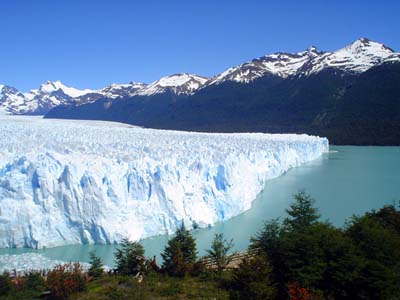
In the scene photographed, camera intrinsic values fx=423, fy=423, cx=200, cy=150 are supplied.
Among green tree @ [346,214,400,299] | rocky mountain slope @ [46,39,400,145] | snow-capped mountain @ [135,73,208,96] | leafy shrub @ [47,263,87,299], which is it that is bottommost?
leafy shrub @ [47,263,87,299]

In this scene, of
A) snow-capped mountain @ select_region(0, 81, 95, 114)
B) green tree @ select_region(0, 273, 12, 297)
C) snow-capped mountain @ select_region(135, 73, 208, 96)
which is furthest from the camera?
snow-capped mountain @ select_region(0, 81, 95, 114)

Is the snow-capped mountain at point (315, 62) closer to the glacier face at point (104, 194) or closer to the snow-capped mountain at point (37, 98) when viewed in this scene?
the snow-capped mountain at point (37, 98)

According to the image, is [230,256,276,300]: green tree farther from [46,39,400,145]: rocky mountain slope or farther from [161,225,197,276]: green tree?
[46,39,400,145]: rocky mountain slope

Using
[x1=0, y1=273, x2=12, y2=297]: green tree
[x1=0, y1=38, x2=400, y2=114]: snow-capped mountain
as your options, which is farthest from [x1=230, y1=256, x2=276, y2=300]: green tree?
[x1=0, y1=38, x2=400, y2=114]: snow-capped mountain

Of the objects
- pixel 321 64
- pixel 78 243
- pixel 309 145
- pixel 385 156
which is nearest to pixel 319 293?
pixel 78 243

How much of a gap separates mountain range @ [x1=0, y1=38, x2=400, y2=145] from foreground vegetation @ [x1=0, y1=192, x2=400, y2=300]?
40.5m

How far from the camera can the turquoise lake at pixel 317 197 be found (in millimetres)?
10734

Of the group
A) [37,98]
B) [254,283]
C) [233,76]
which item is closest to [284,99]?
[233,76]

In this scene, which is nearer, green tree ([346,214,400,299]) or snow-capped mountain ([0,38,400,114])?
green tree ([346,214,400,299])

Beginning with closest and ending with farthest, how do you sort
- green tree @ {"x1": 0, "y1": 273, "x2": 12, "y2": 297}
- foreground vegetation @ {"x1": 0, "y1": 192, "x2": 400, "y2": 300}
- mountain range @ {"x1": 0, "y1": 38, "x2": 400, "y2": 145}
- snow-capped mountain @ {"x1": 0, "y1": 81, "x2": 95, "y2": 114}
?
foreground vegetation @ {"x1": 0, "y1": 192, "x2": 400, "y2": 300}
green tree @ {"x1": 0, "y1": 273, "x2": 12, "y2": 297}
mountain range @ {"x1": 0, "y1": 38, "x2": 400, "y2": 145}
snow-capped mountain @ {"x1": 0, "y1": 81, "x2": 95, "y2": 114}

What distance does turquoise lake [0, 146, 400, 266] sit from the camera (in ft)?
35.2

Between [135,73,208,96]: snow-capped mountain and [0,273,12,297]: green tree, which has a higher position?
[135,73,208,96]: snow-capped mountain

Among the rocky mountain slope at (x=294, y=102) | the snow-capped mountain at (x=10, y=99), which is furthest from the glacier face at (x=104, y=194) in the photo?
the snow-capped mountain at (x=10, y=99)

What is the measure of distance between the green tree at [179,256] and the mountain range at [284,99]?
133 ft
